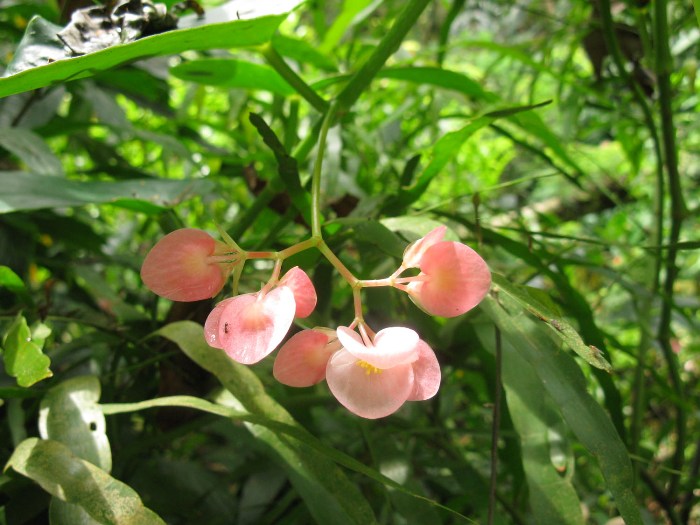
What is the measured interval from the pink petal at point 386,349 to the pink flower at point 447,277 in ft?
0.07

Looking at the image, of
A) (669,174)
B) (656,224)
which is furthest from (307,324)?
(656,224)

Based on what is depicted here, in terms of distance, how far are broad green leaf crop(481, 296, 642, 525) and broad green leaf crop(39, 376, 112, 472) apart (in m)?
0.23

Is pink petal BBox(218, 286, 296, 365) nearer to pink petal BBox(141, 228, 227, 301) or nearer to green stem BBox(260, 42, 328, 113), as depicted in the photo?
pink petal BBox(141, 228, 227, 301)

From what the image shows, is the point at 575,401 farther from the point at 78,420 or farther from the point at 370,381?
the point at 78,420

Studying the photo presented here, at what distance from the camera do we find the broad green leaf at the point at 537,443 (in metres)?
0.32

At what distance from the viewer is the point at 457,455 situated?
0.54 meters

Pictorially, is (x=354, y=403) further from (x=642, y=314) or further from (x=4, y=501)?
(x=642, y=314)

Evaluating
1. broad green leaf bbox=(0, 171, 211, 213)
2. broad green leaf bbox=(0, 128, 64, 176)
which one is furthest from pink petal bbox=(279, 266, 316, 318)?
broad green leaf bbox=(0, 128, 64, 176)

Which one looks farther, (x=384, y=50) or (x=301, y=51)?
(x=301, y=51)

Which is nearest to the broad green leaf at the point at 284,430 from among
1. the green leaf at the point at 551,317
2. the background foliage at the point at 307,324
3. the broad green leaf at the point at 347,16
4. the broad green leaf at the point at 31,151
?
the background foliage at the point at 307,324

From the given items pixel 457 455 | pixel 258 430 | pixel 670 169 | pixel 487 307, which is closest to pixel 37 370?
pixel 258 430

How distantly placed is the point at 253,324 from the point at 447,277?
84 millimetres

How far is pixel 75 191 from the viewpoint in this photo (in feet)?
1.42

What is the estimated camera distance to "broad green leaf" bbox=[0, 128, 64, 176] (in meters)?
0.48
